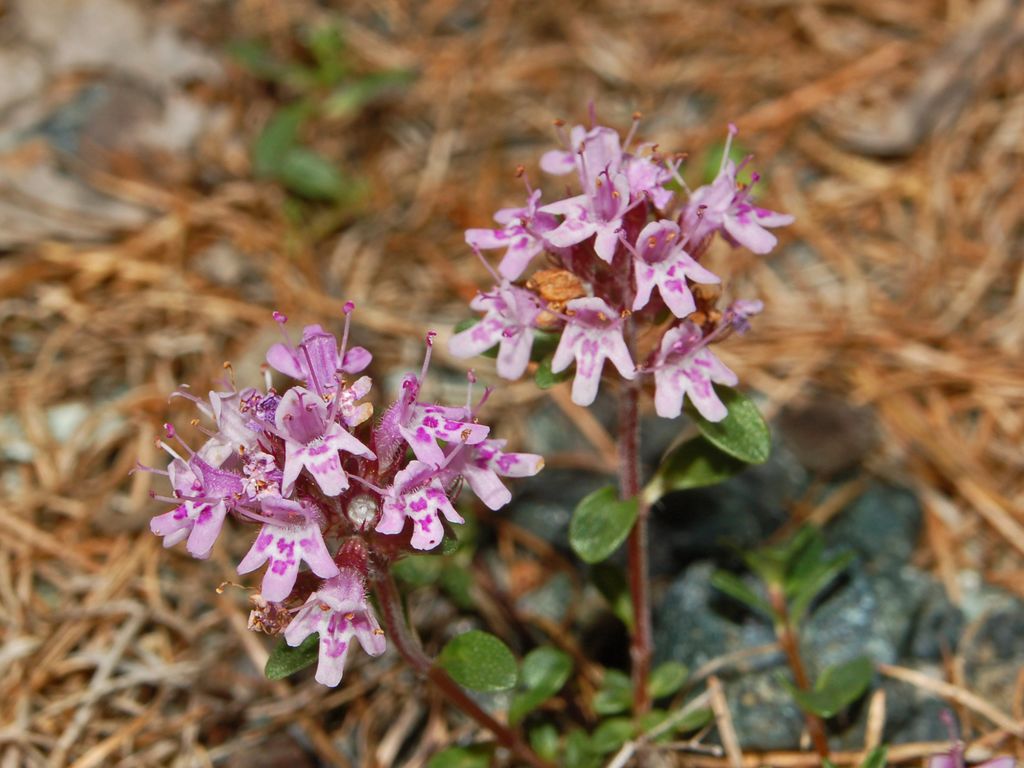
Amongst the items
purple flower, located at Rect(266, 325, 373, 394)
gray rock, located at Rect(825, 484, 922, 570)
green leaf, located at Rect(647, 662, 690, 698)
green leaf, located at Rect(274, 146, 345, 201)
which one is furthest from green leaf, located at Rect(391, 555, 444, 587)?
green leaf, located at Rect(274, 146, 345, 201)

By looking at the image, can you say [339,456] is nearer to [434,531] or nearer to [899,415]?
[434,531]

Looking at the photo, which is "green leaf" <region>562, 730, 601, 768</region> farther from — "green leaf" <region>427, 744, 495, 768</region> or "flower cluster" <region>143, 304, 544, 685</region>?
"flower cluster" <region>143, 304, 544, 685</region>

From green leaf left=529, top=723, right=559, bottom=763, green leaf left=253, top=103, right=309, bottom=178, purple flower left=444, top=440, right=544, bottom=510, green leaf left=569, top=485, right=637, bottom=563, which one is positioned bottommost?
green leaf left=529, top=723, right=559, bottom=763

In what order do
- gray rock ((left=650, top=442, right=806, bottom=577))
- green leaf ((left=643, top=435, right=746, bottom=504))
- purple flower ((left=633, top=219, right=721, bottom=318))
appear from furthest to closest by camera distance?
gray rock ((left=650, top=442, right=806, bottom=577)), green leaf ((left=643, top=435, right=746, bottom=504)), purple flower ((left=633, top=219, right=721, bottom=318))

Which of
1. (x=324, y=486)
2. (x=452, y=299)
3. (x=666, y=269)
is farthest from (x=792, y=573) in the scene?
(x=452, y=299)

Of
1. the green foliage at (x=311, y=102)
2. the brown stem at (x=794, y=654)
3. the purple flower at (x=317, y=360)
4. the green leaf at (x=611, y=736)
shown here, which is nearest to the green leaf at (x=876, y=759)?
the brown stem at (x=794, y=654)

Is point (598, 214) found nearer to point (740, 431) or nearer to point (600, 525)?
point (740, 431)
